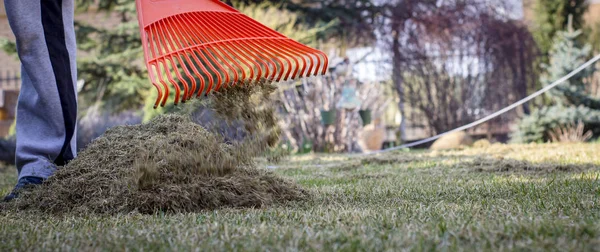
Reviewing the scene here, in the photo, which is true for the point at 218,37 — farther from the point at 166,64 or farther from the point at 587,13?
the point at 587,13

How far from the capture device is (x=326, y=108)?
7418mm

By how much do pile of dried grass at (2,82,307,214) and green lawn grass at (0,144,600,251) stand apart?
0.38 feet

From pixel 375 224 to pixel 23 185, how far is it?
1.49m

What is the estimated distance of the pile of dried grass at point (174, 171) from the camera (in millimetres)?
2008

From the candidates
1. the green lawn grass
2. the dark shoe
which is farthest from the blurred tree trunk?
the dark shoe

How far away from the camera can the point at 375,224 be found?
158 centimetres

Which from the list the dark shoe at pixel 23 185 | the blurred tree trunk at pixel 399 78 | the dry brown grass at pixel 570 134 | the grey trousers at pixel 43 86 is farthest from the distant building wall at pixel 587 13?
the dark shoe at pixel 23 185

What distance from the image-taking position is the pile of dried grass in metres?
2.01

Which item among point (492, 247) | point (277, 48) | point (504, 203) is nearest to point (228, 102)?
point (277, 48)

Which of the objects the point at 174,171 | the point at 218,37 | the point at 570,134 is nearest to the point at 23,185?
the point at 174,171

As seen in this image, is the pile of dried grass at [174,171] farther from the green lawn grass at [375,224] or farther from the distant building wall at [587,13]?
the distant building wall at [587,13]

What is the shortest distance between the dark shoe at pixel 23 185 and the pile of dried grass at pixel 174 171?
103mm

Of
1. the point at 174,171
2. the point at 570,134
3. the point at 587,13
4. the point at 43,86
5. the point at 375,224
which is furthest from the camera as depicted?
the point at 587,13

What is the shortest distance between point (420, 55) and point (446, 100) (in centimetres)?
78
